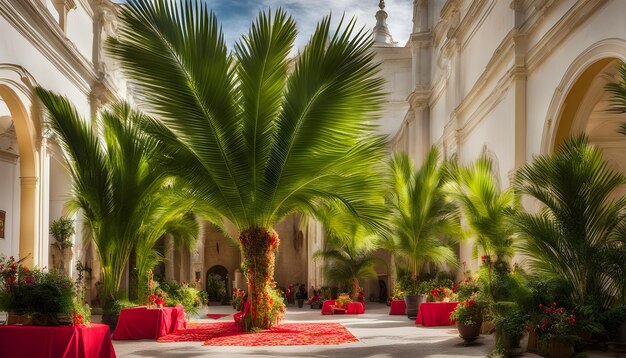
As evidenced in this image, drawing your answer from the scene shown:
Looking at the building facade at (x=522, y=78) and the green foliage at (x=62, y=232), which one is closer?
the building facade at (x=522, y=78)

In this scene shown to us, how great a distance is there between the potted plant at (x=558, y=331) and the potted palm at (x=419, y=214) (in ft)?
35.6

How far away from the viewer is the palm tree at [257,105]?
10992 mm

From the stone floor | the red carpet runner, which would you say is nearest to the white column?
the red carpet runner

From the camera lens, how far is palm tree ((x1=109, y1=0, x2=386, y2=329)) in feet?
36.1

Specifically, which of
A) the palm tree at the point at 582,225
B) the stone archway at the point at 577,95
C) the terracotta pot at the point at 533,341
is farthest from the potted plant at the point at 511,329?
the stone archway at the point at 577,95

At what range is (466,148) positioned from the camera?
75.9 ft

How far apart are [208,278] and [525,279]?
103 feet

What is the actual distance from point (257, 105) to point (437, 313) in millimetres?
7475

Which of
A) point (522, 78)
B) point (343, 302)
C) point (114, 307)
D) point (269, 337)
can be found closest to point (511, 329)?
point (269, 337)

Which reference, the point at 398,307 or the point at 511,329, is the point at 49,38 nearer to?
the point at 511,329

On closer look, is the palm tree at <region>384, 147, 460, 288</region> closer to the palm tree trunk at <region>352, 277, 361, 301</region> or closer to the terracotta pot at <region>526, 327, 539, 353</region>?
the palm tree trunk at <region>352, 277, 361, 301</region>

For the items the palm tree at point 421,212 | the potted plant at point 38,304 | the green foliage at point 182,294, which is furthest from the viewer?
the palm tree at point 421,212

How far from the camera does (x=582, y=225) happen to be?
32.3 ft

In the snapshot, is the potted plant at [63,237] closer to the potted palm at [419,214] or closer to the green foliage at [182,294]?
the green foliage at [182,294]
